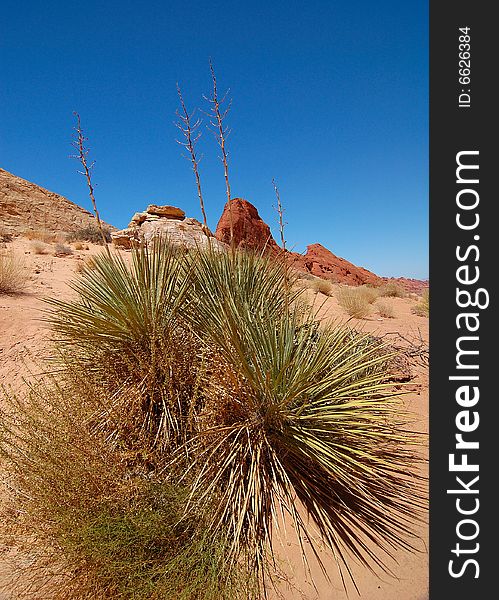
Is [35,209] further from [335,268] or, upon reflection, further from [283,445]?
[283,445]

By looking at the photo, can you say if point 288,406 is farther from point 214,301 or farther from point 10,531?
point 10,531

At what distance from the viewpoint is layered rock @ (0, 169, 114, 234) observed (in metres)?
26.7

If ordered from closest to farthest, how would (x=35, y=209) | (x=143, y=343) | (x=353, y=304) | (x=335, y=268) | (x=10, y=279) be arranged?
1. (x=143, y=343)
2. (x=10, y=279)
3. (x=353, y=304)
4. (x=35, y=209)
5. (x=335, y=268)

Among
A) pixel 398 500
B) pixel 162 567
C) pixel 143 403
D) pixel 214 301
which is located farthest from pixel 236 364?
pixel 398 500

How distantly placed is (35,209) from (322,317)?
100 ft

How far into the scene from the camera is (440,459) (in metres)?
2.18

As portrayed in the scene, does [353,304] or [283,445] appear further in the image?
[353,304]

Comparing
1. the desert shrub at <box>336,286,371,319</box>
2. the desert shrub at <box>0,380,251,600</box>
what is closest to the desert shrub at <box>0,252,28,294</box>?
the desert shrub at <box>0,380,251,600</box>

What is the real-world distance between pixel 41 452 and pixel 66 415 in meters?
0.33

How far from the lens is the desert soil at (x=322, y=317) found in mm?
2459

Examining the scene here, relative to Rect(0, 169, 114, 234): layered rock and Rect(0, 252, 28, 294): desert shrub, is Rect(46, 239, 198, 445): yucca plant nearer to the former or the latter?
Rect(0, 252, 28, 294): desert shrub

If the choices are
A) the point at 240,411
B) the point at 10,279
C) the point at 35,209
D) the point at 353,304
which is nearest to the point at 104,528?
the point at 240,411

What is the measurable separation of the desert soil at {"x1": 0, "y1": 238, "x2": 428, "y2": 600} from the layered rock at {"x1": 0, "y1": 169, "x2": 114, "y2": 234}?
17443mm

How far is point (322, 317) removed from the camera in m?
6.56
